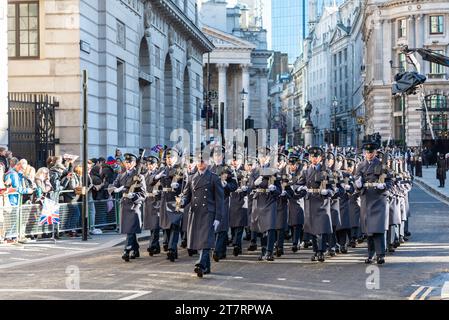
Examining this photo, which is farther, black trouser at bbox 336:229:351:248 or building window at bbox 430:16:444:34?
building window at bbox 430:16:444:34

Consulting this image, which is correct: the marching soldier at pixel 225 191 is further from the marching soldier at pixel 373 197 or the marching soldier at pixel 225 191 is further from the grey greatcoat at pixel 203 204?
the marching soldier at pixel 373 197

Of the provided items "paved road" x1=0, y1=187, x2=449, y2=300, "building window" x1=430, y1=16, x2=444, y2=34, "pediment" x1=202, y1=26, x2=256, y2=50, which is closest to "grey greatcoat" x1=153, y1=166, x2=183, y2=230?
"paved road" x1=0, y1=187, x2=449, y2=300

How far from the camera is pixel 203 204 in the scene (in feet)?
51.3

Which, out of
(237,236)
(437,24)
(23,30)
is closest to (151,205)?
(237,236)

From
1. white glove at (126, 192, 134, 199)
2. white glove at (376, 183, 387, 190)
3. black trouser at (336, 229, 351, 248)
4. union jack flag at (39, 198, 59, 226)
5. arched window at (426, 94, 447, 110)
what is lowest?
black trouser at (336, 229, 351, 248)

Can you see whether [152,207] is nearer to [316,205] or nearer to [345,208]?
[316,205]

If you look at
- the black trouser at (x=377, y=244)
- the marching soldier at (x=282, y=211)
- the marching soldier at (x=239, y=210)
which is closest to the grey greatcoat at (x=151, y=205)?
the marching soldier at (x=239, y=210)

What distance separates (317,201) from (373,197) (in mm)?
1182

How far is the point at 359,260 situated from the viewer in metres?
18.1

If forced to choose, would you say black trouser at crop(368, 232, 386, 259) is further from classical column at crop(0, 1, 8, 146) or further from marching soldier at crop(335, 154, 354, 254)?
classical column at crop(0, 1, 8, 146)

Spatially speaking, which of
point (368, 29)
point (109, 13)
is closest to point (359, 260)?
point (109, 13)

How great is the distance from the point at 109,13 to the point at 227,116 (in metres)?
76.3

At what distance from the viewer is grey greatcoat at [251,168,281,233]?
60.0 feet

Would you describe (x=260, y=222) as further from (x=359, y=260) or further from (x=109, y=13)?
(x=109, y=13)
